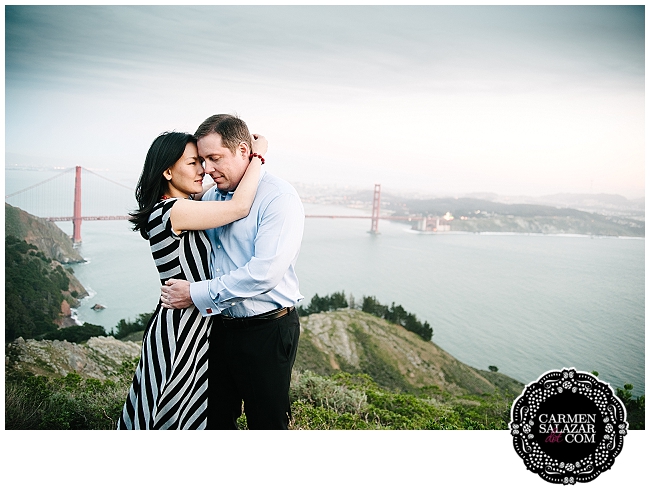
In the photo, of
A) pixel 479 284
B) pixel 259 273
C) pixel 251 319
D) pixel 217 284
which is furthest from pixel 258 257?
pixel 479 284

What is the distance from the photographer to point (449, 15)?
19.1 feet

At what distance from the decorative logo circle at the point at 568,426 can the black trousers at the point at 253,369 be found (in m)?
1.04

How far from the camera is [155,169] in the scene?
1953 mm

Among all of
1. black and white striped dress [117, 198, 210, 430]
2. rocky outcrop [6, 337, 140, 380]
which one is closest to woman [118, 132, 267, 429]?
black and white striped dress [117, 198, 210, 430]

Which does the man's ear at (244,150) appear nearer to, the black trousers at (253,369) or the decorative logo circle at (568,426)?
the black trousers at (253,369)

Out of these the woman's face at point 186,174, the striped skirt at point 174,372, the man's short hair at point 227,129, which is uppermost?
the man's short hair at point 227,129

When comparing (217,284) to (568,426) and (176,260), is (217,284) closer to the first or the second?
(176,260)

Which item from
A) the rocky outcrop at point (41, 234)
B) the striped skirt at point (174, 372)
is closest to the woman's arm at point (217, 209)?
the striped skirt at point (174, 372)

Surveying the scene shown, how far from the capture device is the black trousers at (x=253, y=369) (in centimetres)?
205

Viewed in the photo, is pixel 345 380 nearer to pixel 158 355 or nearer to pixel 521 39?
pixel 158 355

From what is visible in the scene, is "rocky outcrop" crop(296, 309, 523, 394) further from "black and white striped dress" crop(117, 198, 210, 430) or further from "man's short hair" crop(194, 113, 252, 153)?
"man's short hair" crop(194, 113, 252, 153)

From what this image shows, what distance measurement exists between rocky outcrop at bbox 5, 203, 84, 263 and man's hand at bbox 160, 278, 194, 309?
512 centimetres

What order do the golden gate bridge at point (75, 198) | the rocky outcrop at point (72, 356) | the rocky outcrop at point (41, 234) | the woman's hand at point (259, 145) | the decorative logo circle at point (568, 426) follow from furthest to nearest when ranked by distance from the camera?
the golden gate bridge at point (75, 198) < the rocky outcrop at point (41, 234) < the rocky outcrop at point (72, 356) < the decorative logo circle at point (568, 426) < the woman's hand at point (259, 145)

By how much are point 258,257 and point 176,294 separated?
1.11ft
